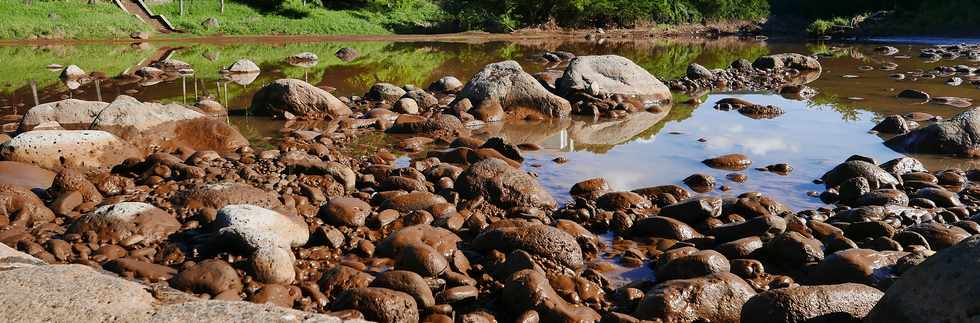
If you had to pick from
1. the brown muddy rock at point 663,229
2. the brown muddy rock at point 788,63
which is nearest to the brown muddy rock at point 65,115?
the brown muddy rock at point 663,229

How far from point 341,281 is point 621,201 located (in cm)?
327

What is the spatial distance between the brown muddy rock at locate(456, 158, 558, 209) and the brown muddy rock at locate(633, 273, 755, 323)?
2.60 meters

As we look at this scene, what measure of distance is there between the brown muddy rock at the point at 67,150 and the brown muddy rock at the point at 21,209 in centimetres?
155

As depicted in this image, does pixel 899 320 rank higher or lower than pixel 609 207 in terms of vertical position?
higher

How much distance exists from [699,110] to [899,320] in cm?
1251

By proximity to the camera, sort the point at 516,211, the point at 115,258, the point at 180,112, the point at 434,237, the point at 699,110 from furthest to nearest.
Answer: the point at 699,110, the point at 180,112, the point at 516,211, the point at 434,237, the point at 115,258

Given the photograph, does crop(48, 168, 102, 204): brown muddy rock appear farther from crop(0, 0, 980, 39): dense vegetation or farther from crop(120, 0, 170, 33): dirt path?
crop(120, 0, 170, 33): dirt path

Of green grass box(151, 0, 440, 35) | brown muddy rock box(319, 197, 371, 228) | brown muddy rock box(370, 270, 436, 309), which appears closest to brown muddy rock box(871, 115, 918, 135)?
brown muddy rock box(319, 197, 371, 228)

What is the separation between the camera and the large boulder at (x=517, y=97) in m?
14.5

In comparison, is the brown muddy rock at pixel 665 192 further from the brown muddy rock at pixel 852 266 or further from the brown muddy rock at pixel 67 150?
the brown muddy rock at pixel 67 150

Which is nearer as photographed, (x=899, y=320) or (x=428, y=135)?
(x=899, y=320)

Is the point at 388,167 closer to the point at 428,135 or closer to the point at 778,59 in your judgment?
the point at 428,135

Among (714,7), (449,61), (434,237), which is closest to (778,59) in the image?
(449,61)

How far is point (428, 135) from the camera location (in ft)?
39.5
